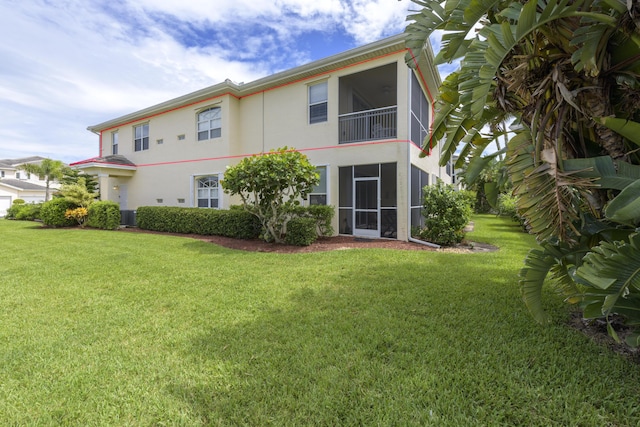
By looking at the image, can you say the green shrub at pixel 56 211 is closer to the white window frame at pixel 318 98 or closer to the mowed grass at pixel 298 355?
the mowed grass at pixel 298 355

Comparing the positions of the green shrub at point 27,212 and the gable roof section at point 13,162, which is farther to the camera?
the gable roof section at point 13,162

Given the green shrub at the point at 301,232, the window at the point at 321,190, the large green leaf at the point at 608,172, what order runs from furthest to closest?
1. the window at the point at 321,190
2. the green shrub at the point at 301,232
3. the large green leaf at the point at 608,172

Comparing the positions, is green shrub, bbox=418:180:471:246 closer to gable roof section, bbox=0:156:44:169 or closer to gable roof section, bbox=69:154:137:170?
gable roof section, bbox=69:154:137:170

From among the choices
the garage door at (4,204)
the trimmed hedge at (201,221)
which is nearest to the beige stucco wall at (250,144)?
the trimmed hedge at (201,221)

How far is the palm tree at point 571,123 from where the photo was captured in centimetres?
220

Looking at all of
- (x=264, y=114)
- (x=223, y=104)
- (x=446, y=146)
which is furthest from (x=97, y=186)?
(x=446, y=146)

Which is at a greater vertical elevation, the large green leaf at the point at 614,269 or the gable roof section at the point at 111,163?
the gable roof section at the point at 111,163

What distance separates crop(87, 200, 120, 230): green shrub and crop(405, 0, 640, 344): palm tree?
16.7 m

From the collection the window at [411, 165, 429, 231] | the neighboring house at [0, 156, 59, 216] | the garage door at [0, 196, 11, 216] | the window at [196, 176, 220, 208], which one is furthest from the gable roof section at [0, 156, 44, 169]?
the window at [411, 165, 429, 231]

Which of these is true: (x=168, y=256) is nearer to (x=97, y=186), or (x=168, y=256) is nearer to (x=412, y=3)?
(x=412, y=3)

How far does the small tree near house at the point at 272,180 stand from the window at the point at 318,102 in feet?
11.8

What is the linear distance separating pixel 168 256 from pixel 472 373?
7.99 m

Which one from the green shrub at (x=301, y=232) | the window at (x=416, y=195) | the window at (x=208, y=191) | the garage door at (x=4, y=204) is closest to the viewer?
the green shrub at (x=301, y=232)

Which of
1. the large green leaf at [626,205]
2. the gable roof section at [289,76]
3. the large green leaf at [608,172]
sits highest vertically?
the gable roof section at [289,76]
